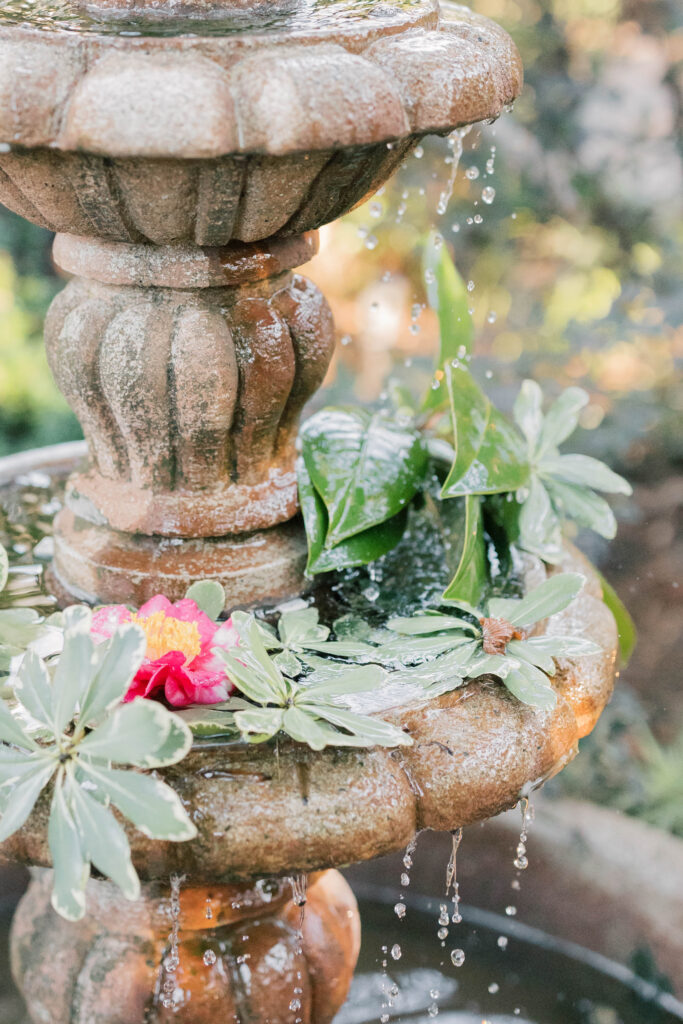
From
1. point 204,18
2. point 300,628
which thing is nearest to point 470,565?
point 300,628

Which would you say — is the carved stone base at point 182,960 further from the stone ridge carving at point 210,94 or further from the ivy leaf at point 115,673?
the stone ridge carving at point 210,94

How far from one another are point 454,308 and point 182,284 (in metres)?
0.42

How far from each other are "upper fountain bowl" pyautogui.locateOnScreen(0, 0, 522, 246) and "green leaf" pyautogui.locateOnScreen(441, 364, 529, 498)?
29 cm

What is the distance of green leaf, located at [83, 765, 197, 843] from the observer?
822mm

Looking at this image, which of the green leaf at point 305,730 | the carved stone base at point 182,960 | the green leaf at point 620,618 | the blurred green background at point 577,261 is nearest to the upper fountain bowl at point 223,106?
the green leaf at point 305,730

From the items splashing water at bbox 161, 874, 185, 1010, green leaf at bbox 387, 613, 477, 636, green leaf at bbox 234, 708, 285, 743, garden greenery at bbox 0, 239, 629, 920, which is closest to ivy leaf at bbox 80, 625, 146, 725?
garden greenery at bbox 0, 239, 629, 920

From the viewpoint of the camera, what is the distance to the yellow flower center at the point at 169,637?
1.04m

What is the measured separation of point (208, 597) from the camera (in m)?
1.13

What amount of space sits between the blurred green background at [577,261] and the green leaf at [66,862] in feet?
7.56

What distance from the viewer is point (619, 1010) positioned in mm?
1780

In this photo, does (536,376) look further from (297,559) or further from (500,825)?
(297,559)

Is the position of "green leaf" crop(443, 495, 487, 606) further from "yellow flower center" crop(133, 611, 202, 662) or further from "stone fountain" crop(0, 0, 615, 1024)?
"yellow flower center" crop(133, 611, 202, 662)

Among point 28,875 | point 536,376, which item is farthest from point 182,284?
point 536,376

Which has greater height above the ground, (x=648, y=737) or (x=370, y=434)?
(x=370, y=434)
